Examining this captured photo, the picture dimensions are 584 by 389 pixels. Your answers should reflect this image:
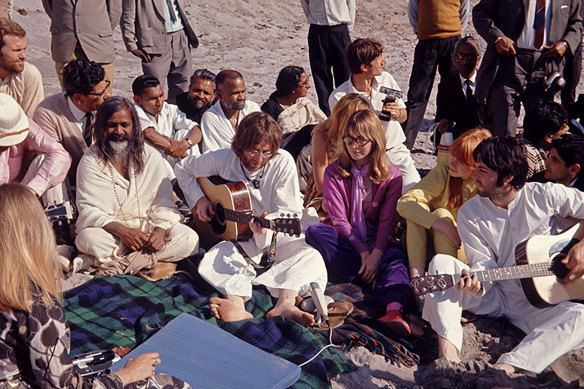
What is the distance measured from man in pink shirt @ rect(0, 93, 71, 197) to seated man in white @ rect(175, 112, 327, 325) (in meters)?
0.94

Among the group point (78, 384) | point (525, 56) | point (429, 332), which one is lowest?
point (429, 332)

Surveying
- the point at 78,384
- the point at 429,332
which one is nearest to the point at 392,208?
the point at 429,332

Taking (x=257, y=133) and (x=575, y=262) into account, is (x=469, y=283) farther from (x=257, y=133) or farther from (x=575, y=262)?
(x=257, y=133)

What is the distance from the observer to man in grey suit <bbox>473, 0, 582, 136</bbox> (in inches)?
251

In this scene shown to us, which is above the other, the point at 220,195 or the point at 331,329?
the point at 220,195

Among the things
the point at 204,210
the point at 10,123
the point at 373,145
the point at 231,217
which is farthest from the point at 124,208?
the point at 373,145

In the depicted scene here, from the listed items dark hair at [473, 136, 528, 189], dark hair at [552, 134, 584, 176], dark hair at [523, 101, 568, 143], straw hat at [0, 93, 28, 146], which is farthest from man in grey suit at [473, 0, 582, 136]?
straw hat at [0, 93, 28, 146]

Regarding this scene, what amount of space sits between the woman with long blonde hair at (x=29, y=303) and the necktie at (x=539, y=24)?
500 centimetres

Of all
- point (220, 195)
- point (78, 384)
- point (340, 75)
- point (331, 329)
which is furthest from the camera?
point (340, 75)

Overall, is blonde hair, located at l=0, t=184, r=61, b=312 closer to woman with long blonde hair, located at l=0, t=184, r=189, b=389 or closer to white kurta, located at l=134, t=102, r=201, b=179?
woman with long blonde hair, located at l=0, t=184, r=189, b=389

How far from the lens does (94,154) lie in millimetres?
5469

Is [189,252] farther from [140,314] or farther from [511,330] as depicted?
[511,330]

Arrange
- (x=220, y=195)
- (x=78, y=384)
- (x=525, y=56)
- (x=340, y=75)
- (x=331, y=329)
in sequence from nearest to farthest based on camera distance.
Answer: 1. (x=78, y=384)
2. (x=331, y=329)
3. (x=220, y=195)
4. (x=525, y=56)
5. (x=340, y=75)

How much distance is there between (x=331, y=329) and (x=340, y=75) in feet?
14.9
